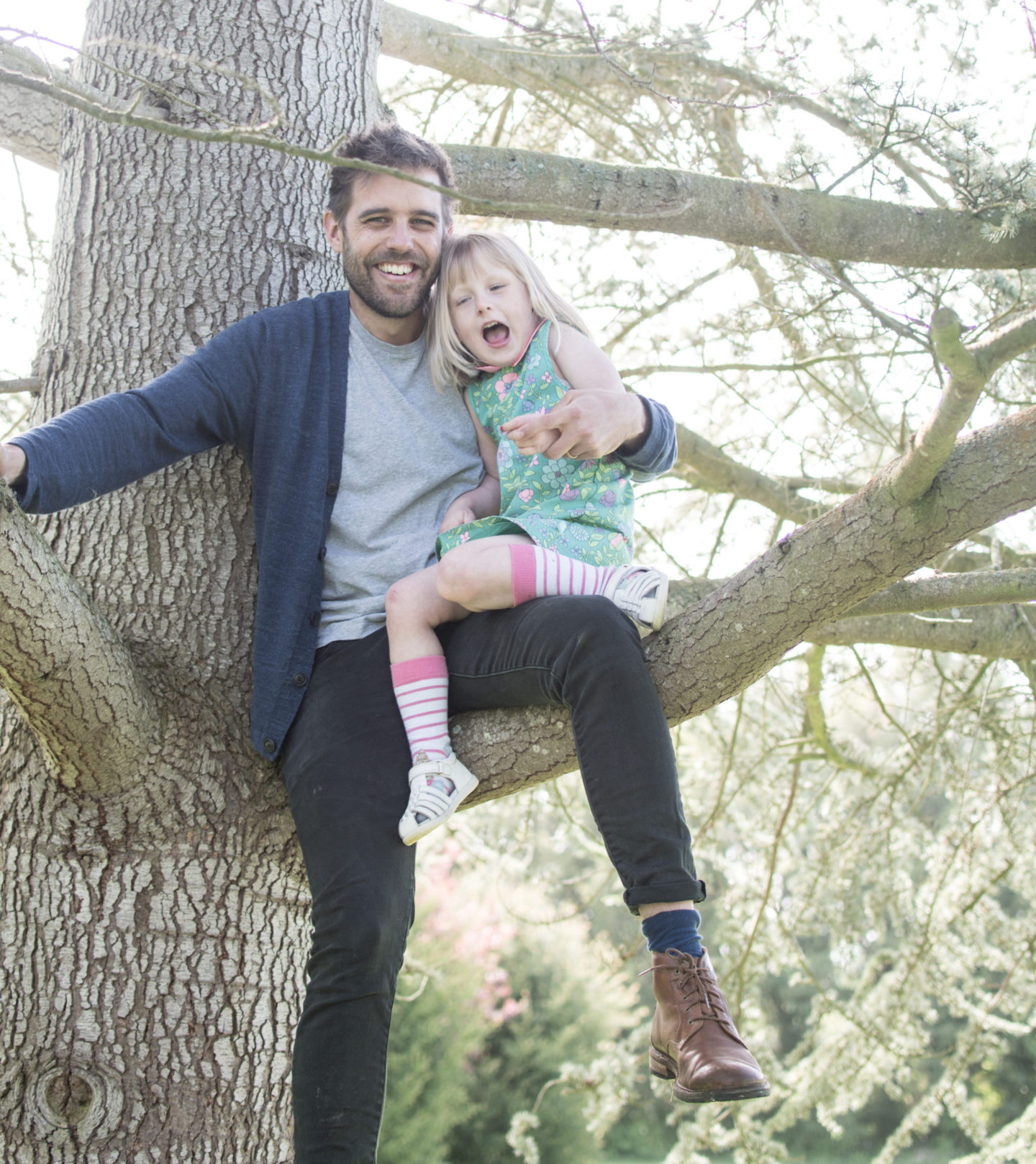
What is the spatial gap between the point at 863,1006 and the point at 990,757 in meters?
1.56

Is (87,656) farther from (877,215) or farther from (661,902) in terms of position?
(877,215)

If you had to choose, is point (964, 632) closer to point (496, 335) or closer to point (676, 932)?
point (496, 335)

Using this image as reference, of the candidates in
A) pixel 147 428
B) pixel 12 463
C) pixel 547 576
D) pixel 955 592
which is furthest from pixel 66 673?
pixel 955 592

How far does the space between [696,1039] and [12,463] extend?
1.36 meters

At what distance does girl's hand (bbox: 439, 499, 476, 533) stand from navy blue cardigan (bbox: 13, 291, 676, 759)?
0.23 meters

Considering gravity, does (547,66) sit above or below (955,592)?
above

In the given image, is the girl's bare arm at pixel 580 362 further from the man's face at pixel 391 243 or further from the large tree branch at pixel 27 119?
the large tree branch at pixel 27 119

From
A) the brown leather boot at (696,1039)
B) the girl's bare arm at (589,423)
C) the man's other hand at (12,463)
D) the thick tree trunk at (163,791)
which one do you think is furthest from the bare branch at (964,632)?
the man's other hand at (12,463)

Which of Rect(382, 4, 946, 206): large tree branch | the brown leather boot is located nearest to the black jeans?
the brown leather boot

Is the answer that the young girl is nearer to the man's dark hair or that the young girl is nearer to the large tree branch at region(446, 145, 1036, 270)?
the man's dark hair

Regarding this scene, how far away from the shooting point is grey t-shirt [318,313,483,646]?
2.11 meters

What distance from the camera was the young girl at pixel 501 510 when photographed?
1.85 metres

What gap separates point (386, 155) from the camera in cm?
218

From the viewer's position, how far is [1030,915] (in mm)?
4504
